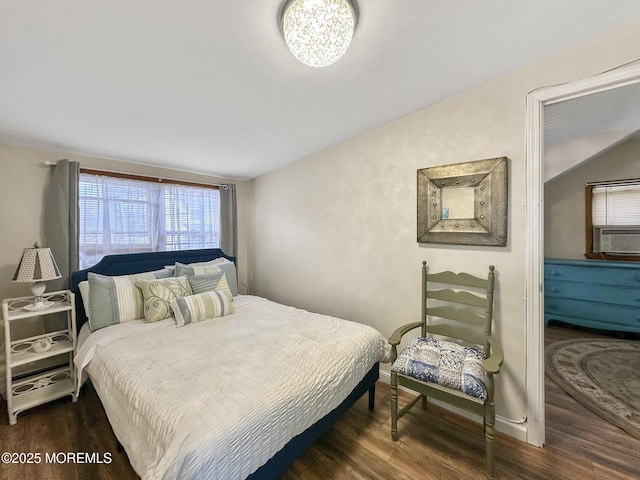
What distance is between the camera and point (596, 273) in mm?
3195

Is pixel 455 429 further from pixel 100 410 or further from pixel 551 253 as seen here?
pixel 551 253

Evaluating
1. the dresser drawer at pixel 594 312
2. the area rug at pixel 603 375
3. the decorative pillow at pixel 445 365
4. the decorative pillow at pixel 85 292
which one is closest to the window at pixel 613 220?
the dresser drawer at pixel 594 312

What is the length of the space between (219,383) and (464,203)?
200 cm

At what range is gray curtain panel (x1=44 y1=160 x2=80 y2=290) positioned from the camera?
2.25 m

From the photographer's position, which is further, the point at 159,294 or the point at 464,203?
the point at 159,294

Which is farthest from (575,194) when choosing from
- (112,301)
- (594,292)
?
(112,301)

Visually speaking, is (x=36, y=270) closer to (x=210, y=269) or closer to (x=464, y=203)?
(x=210, y=269)

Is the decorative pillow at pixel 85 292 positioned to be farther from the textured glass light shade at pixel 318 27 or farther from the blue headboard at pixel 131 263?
the textured glass light shade at pixel 318 27

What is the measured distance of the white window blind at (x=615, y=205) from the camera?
10.3ft

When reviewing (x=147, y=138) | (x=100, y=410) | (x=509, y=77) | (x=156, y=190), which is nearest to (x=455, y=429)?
(x=509, y=77)

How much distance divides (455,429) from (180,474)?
5.87 feet

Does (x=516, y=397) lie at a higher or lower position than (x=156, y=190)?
lower

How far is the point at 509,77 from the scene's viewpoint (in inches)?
68.6

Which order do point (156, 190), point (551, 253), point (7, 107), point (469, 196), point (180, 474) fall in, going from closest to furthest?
point (180, 474)
point (7, 107)
point (469, 196)
point (156, 190)
point (551, 253)
